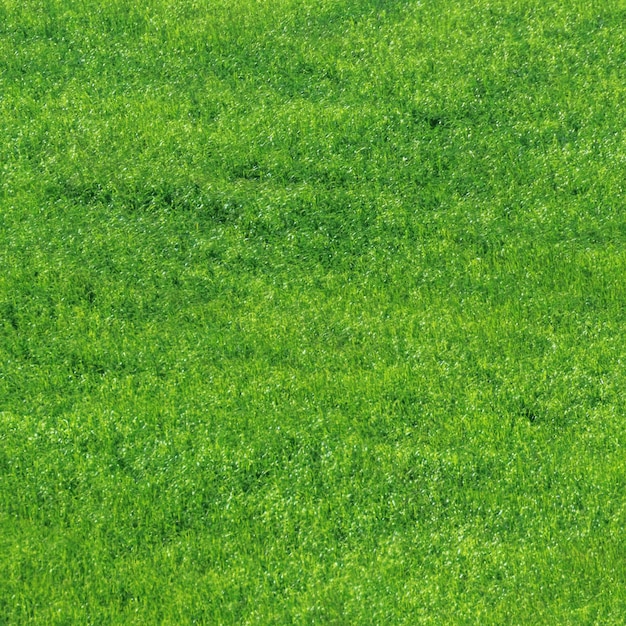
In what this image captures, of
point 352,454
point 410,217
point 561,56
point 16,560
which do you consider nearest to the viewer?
point 16,560

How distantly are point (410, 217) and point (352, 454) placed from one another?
2889mm

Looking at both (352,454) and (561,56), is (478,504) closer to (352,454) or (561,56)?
(352,454)

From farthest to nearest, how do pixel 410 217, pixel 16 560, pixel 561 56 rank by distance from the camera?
pixel 561 56
pixel 410 217
pixel 16 560

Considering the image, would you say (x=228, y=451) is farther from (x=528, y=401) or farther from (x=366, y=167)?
(x=366, y=167)

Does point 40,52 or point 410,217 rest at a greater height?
point 40,52

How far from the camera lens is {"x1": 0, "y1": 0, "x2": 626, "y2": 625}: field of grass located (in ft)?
26.9

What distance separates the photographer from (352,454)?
29.2 ft

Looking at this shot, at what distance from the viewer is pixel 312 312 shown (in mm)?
10078

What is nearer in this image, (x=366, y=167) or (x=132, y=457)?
(x=132, y=457)

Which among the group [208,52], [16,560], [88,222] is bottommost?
[16,560]

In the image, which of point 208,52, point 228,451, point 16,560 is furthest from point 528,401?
point 208,52

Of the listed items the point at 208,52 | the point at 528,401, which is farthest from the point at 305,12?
the point at 528,401

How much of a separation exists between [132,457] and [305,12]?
6232mm

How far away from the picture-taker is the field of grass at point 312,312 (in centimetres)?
819
